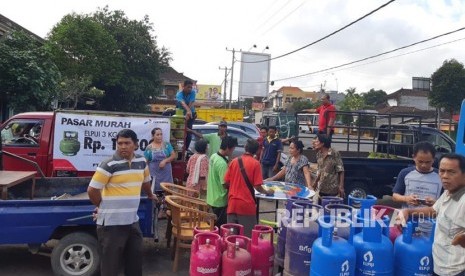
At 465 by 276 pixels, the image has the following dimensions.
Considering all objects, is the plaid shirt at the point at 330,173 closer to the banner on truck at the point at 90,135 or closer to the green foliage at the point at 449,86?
the banner on truck at the point at 90,135

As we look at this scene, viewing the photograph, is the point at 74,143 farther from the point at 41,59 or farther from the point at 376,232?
the point at 41,59

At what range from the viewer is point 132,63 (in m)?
30.4

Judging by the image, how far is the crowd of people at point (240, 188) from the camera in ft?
9.02

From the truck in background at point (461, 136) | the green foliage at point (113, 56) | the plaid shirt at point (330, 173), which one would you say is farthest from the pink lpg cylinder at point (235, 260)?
the green foliage at point (113, 56)

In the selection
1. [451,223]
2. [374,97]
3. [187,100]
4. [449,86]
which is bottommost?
[451,223]

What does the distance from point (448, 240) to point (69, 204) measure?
3.74 metres

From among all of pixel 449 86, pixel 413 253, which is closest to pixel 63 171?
pixel 413 253

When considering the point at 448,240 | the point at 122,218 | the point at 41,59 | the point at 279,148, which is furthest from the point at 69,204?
the point at 41,59

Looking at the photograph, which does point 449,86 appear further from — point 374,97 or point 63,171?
point 374,97

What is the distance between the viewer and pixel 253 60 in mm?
37188

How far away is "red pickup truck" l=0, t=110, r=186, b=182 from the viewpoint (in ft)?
22.8

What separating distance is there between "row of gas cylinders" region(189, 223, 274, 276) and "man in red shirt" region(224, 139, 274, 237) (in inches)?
41.1

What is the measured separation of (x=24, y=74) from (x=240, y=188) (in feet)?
35.0

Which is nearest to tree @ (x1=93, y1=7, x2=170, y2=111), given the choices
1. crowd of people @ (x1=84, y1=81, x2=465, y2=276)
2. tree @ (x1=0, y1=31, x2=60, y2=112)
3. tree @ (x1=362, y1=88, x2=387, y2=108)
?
tree @ (x1=0, y1=31, x2=60, y2=112)
